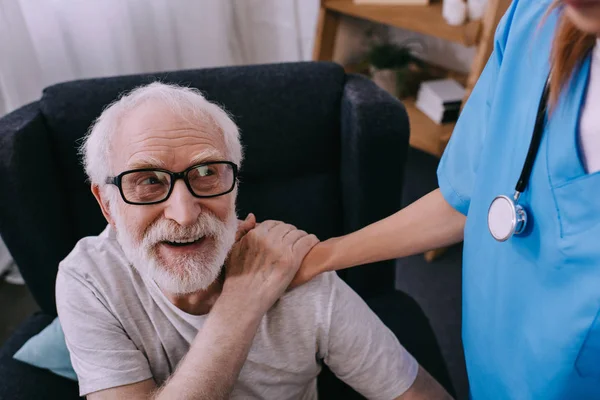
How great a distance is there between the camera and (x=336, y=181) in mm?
1467

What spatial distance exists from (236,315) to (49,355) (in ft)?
1.73

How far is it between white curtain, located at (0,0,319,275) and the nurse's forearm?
1443 mm

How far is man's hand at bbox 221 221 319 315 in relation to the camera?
0.95 m

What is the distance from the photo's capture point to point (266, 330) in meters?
1.04

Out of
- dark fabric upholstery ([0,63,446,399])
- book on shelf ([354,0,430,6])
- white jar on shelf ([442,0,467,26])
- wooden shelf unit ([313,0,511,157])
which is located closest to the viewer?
dark fabric upholstery ([0,63,446,399])

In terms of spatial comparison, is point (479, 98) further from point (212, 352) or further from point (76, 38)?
point (76, 38)

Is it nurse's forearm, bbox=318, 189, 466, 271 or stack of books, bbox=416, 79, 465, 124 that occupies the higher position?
nurse's forearm, bbox=318, 189, 466, 271

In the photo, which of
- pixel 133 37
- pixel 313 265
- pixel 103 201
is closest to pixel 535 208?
pixel 313 265

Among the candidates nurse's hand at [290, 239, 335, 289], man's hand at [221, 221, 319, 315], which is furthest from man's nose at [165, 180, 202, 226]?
nurse's hand at [290, 239, 335, 289]

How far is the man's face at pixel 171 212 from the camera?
37.1 inches

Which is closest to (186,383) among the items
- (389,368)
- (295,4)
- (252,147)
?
(389,368)

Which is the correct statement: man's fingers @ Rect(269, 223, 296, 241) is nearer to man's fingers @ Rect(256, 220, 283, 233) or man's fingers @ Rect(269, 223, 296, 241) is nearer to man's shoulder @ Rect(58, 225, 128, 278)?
man's fingers @ Rect(256, 220, 283, 233)

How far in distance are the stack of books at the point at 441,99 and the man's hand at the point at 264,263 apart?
142 centimetres

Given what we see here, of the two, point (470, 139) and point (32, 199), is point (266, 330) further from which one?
point (32, 199)
